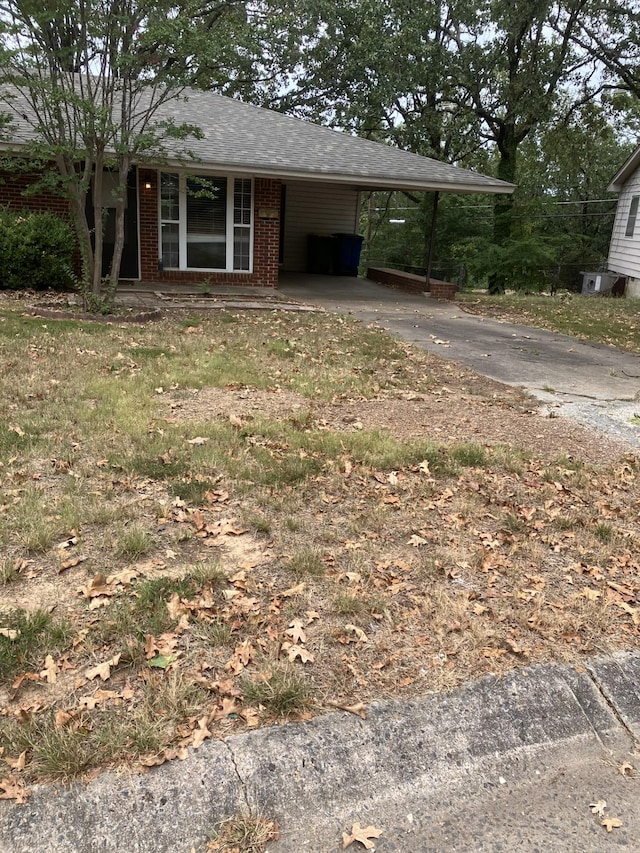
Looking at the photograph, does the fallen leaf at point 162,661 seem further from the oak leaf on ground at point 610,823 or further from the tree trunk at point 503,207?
the tree trunk at point 503,207

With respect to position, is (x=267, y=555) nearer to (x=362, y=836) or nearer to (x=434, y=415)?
(x=362, y=836)

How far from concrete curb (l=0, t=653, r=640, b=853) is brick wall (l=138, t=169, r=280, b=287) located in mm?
12419

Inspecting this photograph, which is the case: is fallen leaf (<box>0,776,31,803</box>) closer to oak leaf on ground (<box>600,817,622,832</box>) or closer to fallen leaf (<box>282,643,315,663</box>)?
fallen leaf (<box>282,643,315,663</box>)

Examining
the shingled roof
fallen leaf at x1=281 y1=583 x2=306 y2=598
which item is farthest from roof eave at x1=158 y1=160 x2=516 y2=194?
fallen leaf at x1=281 y1=583 x2=306 y2=598

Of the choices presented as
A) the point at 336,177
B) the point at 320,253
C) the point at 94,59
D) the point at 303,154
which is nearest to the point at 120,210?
the point at 94,59

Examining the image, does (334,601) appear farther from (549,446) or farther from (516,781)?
(549,446)

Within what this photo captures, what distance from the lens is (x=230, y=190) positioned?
13594mm

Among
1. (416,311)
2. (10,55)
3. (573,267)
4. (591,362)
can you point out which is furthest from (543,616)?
(573,267)

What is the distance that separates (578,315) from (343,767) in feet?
43.9

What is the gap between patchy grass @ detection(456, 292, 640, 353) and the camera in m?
11.5

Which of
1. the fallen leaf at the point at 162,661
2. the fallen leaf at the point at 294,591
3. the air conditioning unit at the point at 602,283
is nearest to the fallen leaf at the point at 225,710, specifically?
the fallen leaf at the point at 162,661

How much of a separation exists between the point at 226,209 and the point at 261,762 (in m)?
12.9

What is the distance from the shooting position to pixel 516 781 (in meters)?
2.33

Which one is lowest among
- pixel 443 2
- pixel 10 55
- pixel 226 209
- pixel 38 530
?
pixel 38 530
